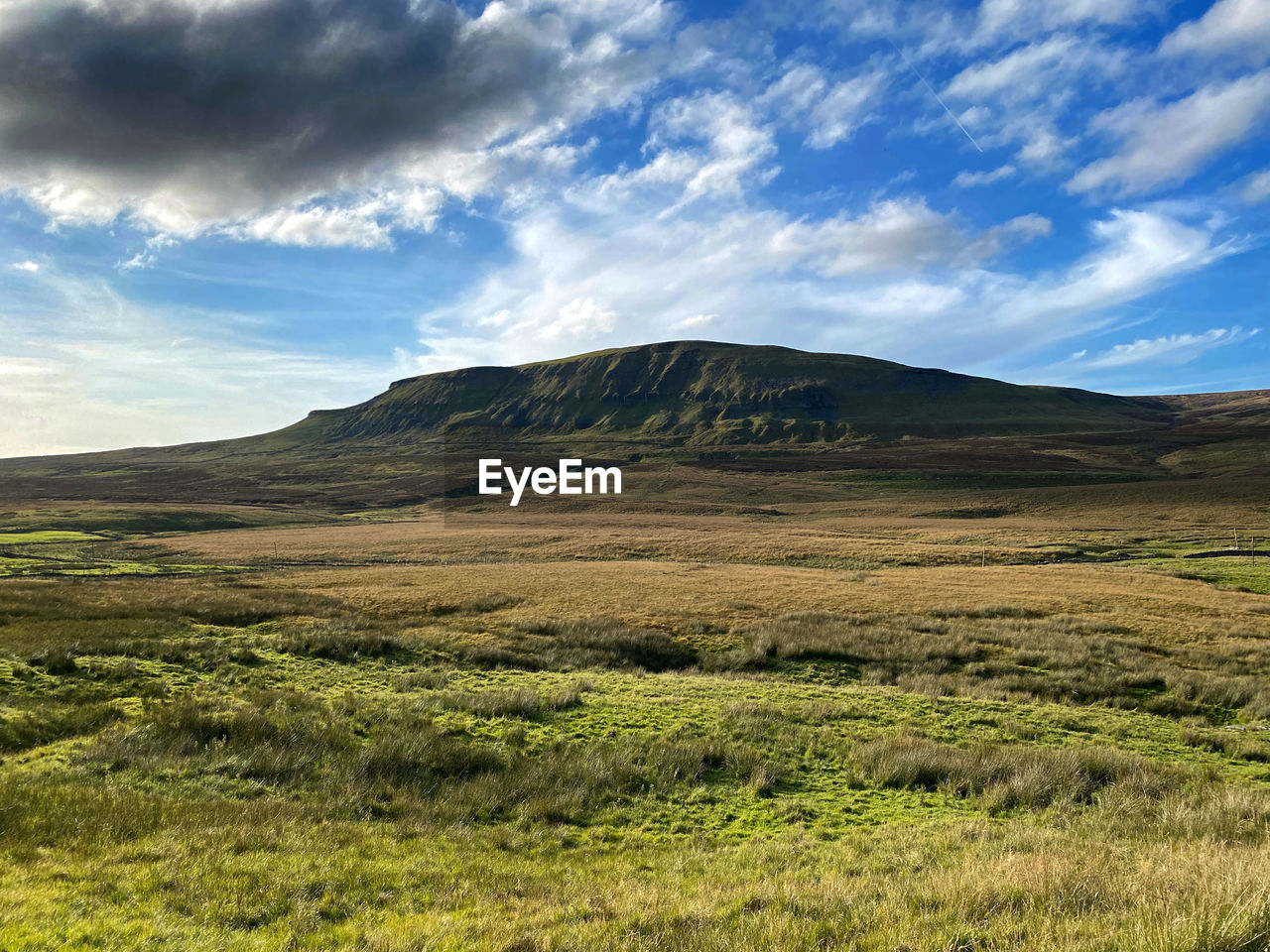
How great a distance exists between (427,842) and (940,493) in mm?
124898

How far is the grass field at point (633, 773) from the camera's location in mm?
6523

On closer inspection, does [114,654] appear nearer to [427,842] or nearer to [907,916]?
[427,842]

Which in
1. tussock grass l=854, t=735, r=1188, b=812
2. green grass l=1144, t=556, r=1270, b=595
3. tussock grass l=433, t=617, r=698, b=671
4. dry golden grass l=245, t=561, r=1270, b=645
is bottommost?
green grass l=1144, t=556, r=1270, b=595

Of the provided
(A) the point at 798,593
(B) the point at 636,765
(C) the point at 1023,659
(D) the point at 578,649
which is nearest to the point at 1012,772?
(B) the point at 636,765

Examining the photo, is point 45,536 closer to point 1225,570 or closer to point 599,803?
point 599,803

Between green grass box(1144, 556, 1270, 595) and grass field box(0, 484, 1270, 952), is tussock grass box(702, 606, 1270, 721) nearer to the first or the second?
grass field box(0, 484, 1270, 952)

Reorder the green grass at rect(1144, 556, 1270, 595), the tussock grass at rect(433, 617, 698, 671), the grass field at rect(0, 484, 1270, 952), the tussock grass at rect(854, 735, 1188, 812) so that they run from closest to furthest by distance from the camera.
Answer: the grass field at rect(0, 484, 1270, 952)
the tussock grass at rect(854, 735, 1188, 812)
the tussock grass at rect(433, 617, 698, 671)
the green grass at rect(1144, 556, 1270, 595)

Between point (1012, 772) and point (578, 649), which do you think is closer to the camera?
point (1012, 772)

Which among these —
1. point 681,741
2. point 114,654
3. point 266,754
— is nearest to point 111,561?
point 114,654

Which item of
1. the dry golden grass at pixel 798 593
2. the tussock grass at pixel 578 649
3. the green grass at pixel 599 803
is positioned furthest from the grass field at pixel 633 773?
the dry golden grass at pixel 798 593

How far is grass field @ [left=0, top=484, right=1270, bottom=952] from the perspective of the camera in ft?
21.4

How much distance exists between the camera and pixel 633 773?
12.2 metres

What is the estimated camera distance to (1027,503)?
100812 millimetres

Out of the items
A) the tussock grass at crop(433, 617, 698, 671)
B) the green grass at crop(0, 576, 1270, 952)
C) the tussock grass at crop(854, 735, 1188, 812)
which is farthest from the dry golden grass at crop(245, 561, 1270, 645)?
the tussock grass at crop(854, 735, 1188, 812)
